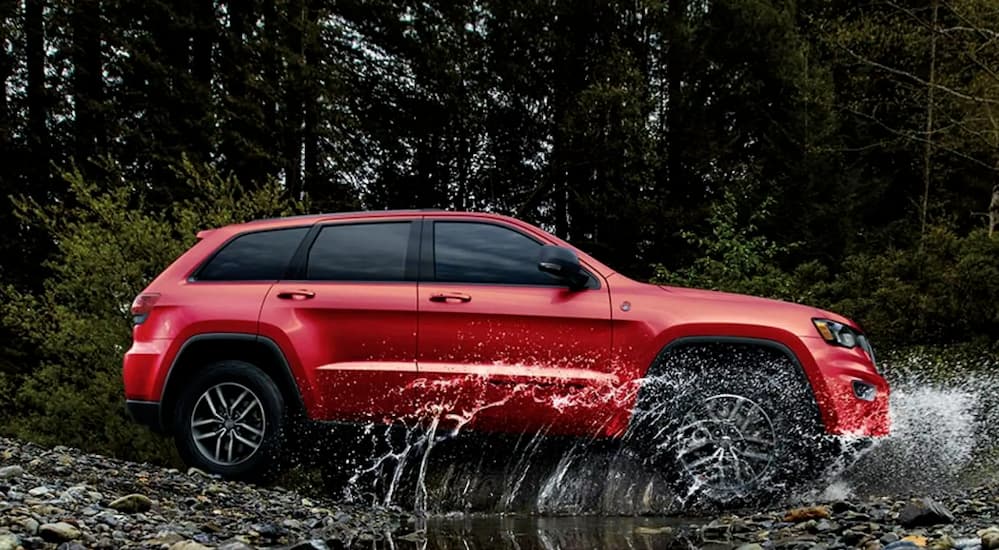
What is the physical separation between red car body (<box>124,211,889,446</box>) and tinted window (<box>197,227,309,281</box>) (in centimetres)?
10

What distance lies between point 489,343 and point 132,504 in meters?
2.19

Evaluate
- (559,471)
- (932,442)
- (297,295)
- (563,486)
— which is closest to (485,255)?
(297,295)

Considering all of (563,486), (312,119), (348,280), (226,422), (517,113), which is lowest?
(563,486)

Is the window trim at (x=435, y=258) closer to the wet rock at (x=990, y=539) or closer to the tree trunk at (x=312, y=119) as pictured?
the wet rock at (x=990, y=539)

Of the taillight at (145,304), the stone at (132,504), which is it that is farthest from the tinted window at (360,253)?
the stone at (132,504)

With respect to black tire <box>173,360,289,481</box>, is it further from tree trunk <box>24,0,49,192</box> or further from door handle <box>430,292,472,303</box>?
tree trunk <box>24,0,49,192</box>

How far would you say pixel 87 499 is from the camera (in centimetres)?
499

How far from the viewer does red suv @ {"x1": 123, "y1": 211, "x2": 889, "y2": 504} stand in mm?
5684

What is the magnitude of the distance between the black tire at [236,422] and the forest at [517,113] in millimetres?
9238

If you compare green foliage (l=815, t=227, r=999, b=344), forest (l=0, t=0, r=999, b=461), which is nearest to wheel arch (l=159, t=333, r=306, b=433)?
green foliage (l=815, t=227, r=999, b=344)

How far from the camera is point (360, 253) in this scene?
6355 mm

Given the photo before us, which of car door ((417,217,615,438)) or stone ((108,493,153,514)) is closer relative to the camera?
stone ((108,493,153,514))

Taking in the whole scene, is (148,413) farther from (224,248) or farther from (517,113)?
(517,113)

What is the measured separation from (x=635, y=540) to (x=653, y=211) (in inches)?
696
